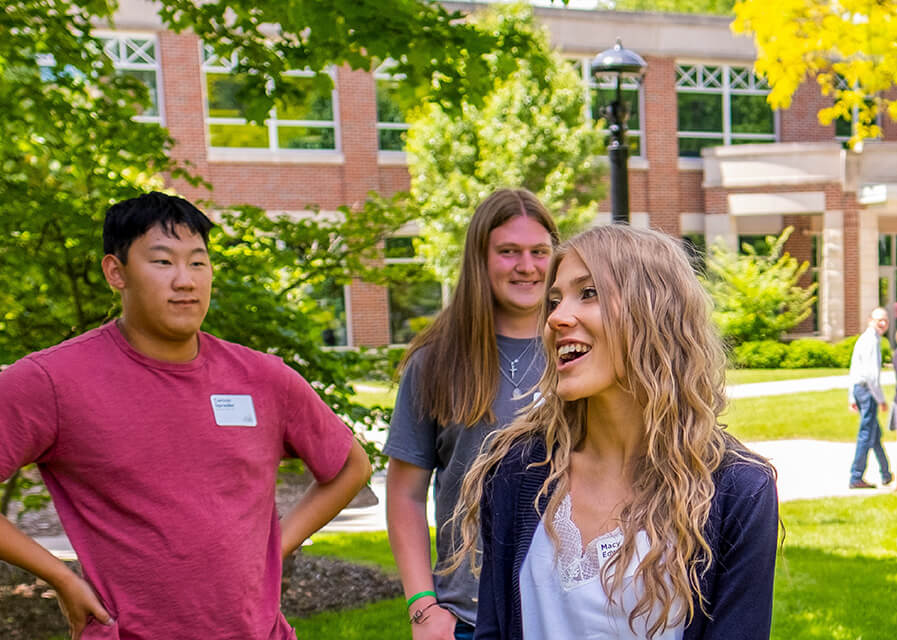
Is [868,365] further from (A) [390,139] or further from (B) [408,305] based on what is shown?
(A) [390,139]

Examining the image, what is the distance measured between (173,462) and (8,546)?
1.38ft

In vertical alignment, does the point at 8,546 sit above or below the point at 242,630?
above

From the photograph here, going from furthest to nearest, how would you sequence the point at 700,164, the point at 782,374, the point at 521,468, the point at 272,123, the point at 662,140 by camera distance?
1. the point at 700,164
2. the point at 662,140
3. the point at 272,123
4. the point at 782,374
5. the point at 521,468

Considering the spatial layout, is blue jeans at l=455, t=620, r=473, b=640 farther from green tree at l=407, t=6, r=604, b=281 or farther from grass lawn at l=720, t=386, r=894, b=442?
green tree at l=407, t=6, r=604, b=281

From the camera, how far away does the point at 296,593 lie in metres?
7.02

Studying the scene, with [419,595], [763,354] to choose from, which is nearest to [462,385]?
[419,595]

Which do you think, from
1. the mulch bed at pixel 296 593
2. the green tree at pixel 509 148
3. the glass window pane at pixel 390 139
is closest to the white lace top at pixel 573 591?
the mulch bed at pixel 296 593

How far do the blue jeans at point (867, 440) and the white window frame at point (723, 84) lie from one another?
18.1 m

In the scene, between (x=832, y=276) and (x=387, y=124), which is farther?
(x=832, y=276)

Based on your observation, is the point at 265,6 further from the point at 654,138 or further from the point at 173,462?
the point at 654,138

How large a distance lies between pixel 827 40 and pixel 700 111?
21.0m

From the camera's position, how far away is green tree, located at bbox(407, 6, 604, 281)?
21.0m

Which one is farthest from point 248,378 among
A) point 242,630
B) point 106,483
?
point 242,630

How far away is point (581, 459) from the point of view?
7.04 ft
